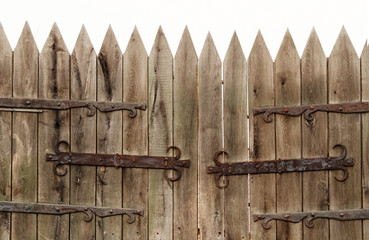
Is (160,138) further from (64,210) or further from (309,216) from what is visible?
(309,216)

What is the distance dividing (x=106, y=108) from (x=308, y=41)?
157cm

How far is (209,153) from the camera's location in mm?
2723

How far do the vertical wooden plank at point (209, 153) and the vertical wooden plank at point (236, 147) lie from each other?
51 millimetres

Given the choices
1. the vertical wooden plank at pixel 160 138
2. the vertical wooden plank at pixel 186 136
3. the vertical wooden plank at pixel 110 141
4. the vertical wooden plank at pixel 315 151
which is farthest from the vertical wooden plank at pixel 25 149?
the vertical wooden plank at pixel 315 151

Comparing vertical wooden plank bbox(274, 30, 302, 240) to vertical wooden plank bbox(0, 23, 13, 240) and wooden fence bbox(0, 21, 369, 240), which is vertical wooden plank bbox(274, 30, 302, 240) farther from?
vertical wooden plank bbox(0, 23, 13, 240)

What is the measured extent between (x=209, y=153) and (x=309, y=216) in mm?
853

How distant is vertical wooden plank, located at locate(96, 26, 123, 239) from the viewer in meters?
2.75

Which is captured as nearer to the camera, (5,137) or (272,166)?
(272,166)

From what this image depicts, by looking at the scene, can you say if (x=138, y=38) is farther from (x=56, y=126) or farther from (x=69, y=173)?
(x=69, y=173)

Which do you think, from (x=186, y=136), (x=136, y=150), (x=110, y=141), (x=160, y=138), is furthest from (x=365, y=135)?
(x=110, y=141)

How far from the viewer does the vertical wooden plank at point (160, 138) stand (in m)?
2.74

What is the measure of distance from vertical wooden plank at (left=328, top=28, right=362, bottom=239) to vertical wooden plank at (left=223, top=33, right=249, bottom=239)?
2.07ft

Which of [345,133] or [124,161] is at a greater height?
[345,133]

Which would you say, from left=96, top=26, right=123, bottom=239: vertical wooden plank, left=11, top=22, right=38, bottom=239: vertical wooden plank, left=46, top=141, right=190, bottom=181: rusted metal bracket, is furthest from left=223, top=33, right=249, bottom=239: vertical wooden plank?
left=11, top=22, right=38, bottom=239: vertical wooden plank
